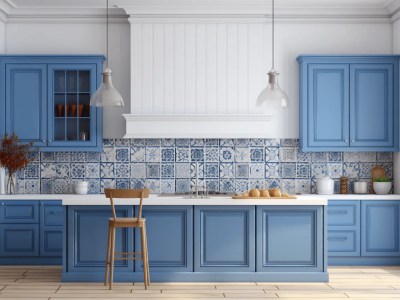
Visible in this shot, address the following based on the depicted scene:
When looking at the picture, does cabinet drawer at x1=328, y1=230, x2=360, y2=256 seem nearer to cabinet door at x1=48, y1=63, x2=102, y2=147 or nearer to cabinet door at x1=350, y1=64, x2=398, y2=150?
cabinet door at x1=350, y1=64, x2=398, y2=150

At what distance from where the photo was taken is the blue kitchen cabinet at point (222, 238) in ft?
20.2

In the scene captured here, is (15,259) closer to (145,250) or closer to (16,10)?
(145,250)

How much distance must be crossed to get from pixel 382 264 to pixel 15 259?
167 inches

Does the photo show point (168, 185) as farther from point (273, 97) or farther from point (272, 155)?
point (273, 97)

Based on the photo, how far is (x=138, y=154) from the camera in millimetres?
7750

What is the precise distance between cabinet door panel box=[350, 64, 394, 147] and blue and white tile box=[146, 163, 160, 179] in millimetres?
2372

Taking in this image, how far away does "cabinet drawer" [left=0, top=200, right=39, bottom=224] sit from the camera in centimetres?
721

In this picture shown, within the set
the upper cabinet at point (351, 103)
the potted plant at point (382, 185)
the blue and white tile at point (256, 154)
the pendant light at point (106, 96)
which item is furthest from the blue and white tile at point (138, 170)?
the potted plant at point (382, 185)

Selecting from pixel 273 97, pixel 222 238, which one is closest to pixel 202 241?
pixel 222 238

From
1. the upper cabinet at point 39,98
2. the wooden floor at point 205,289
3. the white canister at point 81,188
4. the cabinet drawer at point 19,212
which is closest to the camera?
the wooden floor at point 205,289

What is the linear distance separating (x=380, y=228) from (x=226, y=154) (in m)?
2.02

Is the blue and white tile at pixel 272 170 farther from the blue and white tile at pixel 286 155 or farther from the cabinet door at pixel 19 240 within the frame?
the cabinet door at pixel 19 240

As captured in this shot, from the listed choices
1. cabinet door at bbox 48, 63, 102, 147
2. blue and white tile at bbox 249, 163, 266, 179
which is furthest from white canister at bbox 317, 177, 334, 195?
cabinet door at bbox 48, 63, 102, 147

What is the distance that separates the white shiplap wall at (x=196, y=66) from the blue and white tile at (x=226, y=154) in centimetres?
51
